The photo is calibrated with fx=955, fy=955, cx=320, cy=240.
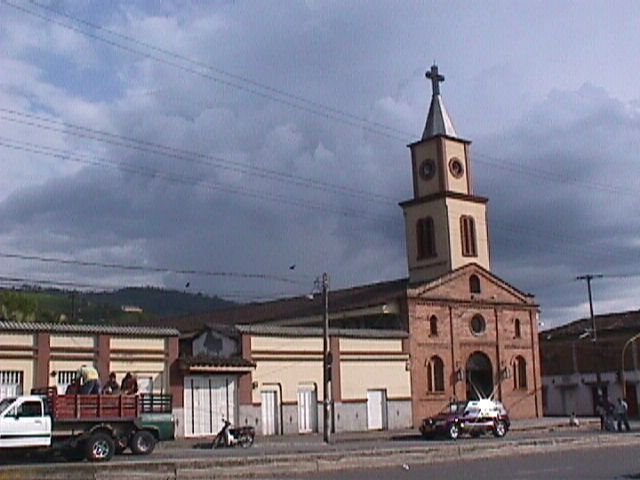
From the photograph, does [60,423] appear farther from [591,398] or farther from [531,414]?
[591,398]

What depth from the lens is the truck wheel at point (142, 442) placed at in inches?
1140

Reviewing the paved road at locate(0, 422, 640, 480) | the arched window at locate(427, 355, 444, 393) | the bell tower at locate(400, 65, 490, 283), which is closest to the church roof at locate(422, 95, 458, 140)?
the bell tower at locate(400, 65, 490, 283)

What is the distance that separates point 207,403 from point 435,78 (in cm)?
3014

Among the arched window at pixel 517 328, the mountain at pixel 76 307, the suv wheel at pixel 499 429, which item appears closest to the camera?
the suv wheel at pixel 499 429

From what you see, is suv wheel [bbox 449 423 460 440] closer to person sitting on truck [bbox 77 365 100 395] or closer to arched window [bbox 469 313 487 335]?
arched window [bbox 469 313 487 335]

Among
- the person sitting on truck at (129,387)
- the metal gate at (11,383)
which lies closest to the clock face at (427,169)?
the person sitting on truck at (129,387)

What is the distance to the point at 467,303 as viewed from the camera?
179 ft

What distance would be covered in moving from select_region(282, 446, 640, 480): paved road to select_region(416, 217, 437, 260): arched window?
2946 centimetres

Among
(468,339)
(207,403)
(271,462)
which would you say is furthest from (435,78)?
(271,462)

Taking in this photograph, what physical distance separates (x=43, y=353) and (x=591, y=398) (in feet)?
146

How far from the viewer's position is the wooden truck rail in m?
27.0

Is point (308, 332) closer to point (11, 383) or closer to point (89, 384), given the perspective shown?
point (11, 383)

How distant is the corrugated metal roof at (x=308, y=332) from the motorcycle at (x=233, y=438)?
6710 millimetres

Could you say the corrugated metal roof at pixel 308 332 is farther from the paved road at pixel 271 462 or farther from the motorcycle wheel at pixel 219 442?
the paved road at pixel 271 462
